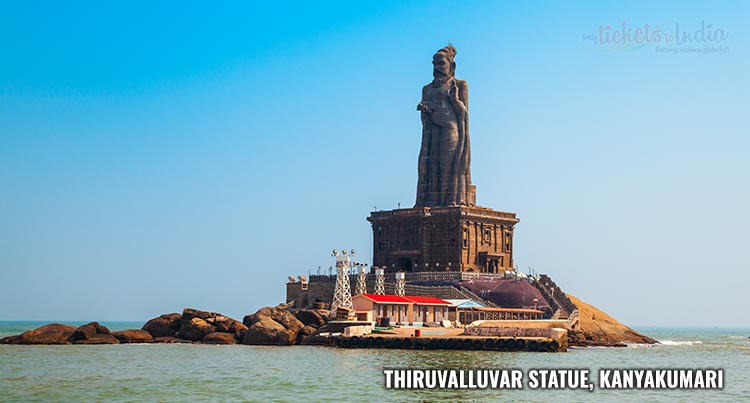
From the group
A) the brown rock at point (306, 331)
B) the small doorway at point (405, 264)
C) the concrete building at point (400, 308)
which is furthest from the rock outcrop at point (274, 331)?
the small doorway at point (405, 264)

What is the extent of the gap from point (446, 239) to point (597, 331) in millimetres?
16693

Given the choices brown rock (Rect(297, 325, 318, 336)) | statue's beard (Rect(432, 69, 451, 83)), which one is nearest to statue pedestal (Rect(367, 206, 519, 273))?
statue's beard (Rect(432, 69, 451, 83))

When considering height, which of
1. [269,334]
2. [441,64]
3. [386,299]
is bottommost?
[269,334]

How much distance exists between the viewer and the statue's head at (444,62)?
363 ft

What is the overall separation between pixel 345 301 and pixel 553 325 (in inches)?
640

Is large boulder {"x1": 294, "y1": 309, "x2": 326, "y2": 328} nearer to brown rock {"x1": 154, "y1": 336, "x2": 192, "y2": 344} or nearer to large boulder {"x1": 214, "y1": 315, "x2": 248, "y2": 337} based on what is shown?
large boulder {"x1": 214, "y1": 315, "x2": 248, "y2": 337}

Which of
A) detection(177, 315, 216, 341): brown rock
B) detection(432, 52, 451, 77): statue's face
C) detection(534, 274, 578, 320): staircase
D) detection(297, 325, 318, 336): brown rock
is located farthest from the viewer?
detection(432, 52, 451, 77): statue's face

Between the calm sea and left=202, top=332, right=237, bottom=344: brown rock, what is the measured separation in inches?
139

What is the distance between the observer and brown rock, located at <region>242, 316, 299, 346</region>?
83.3 m

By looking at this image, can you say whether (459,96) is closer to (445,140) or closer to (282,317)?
(445,140)

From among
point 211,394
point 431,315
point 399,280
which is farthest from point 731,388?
point 399,280

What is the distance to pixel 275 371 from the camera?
197 feet

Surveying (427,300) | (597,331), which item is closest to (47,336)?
(427,300)

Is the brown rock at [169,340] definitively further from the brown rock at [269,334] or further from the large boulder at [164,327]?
the brown rock at [269,334]
